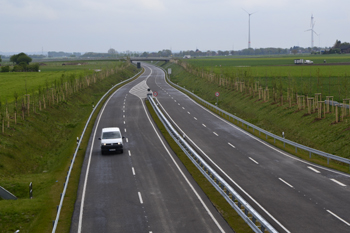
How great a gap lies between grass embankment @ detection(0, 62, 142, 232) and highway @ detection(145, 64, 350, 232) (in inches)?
372

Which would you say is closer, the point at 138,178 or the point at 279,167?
the point at 138,178

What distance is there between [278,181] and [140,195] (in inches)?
325

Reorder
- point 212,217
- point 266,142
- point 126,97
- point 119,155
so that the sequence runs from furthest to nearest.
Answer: point 126,97
point 266,142
point 119,155
point 212,217

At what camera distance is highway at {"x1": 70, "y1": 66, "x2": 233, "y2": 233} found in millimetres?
17094

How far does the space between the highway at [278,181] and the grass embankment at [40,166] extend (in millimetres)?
9456

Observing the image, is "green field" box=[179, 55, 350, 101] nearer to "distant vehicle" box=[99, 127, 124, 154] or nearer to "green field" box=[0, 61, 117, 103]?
"distant vehicle" box=[99, 127, 124, 154]

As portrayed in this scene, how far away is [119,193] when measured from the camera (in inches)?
847

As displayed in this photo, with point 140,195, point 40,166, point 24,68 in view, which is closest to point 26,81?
point 24,68

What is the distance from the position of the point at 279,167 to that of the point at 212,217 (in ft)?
32.7

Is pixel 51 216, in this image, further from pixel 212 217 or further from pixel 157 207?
pixel 212 217

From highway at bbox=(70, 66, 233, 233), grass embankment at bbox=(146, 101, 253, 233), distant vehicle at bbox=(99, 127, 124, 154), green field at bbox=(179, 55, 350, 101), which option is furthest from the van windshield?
green field at bbox=(179, 55, 350, 101)

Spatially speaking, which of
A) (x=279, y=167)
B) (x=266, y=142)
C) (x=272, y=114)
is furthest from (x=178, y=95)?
(x=279, y=167)

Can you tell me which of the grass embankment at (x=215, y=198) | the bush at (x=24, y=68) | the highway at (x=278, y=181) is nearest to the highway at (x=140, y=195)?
the grass embankment at (x=215, y=198)

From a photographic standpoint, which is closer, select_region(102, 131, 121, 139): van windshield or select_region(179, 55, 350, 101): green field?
select_region(102, 131, 121, 139): van windshield
